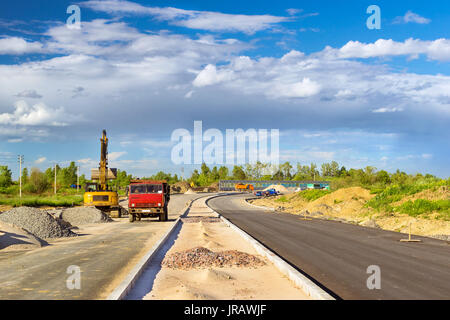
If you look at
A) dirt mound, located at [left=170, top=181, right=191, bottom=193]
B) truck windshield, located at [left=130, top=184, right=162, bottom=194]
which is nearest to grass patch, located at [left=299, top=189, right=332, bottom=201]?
truck windshield, located at [left=130, top=184, right=162, bottom=194]

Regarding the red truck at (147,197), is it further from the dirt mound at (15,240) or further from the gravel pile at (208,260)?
the gravel pile at (208,260)

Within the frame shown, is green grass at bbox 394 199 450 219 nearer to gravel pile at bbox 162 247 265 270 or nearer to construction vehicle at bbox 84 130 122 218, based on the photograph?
gravel pile at bbox 162 247 265 270

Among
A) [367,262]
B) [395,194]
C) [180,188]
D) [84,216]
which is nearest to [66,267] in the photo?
[367,262]

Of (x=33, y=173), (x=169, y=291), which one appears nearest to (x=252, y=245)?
(x=169, y=291)

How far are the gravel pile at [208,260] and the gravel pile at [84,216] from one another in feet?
67.4

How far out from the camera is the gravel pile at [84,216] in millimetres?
33156

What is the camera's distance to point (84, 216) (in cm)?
3362

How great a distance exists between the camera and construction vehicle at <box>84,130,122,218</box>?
35.7m

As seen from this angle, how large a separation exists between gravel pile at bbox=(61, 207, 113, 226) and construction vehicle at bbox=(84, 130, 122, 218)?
131cm

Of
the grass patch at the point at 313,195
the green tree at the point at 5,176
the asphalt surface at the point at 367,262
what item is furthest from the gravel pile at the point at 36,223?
the green tree at the point at 5,176

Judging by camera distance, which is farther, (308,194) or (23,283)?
(308,194)
